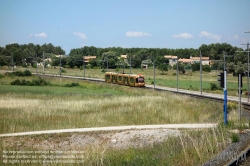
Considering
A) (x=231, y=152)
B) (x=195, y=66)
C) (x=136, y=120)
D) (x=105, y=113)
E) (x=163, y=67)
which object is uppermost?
(x=195, y=66)

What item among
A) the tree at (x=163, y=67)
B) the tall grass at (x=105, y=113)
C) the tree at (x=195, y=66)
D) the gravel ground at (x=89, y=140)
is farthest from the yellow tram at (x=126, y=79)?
the gravel ground at (x=89, y=140)

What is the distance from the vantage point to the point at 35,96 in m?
44.7

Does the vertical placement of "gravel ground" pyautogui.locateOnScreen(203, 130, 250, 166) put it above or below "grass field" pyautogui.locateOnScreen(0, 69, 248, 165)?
above

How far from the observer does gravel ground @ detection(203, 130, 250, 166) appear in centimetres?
1152

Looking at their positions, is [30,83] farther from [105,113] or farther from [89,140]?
[89,140]

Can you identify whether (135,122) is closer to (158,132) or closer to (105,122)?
(105,122)

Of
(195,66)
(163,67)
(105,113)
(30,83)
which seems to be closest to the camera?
(105,113)

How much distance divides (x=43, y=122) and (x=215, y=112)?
44.2ft

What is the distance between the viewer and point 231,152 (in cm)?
1260

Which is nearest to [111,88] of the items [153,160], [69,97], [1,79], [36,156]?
[69,97]

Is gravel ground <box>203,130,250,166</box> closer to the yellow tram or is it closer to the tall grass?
the tall grass

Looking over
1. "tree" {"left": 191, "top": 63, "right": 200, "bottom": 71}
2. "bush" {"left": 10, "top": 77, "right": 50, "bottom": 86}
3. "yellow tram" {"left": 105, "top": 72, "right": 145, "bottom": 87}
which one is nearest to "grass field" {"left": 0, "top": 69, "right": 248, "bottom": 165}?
"yellow tram" {"left": 105, "top": 72, "right": 145, "bottom": 87}

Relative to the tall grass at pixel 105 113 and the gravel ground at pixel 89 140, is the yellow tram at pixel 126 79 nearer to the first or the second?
the tall grass at pixel 105 113

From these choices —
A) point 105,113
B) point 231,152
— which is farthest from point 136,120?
point 231,152
